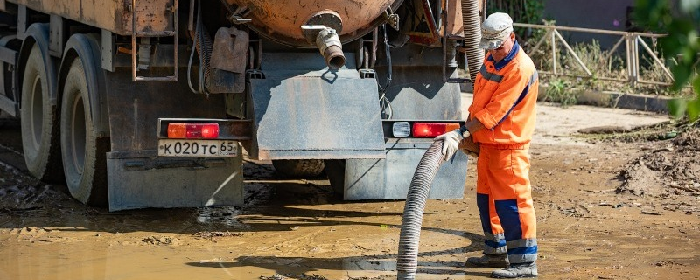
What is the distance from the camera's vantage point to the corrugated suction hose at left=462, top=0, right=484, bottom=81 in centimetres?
600

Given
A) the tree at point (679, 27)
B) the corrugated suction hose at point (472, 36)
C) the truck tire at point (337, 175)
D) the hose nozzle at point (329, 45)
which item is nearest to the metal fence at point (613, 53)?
the truck tire at point (337, 175)

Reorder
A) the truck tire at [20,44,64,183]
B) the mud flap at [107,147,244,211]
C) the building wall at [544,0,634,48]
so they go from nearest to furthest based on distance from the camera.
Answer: the mud flap at [107,147,244,211]
the truck tire at [20,44,64,183]
the building wall at [544,0,634,48]

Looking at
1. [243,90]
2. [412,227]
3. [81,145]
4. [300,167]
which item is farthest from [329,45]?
[300,167]

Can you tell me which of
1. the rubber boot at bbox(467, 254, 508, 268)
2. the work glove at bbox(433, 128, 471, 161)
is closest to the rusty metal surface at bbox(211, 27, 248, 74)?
the work glove at bbox(433, 128, 471, 161)

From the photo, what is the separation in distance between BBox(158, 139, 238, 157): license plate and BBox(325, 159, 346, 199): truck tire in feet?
3.88

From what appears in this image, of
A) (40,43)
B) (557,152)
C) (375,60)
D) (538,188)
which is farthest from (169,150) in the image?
(557,152)

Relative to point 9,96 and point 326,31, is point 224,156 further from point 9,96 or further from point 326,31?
point 9,96

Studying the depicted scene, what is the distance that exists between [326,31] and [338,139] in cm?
67

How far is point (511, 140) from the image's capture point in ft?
16.7

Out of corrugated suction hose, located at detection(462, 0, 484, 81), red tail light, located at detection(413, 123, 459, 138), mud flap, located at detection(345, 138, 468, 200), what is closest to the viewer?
corrugated suction hose, located at detection(462, 0, 484, 81)

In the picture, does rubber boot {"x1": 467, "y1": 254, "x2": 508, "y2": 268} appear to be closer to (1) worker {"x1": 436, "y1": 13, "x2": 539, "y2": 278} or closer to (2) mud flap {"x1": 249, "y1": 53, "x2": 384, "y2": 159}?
(1) worker {"x1": 436, "y1": 13, "x2": 539, "y2": 278}

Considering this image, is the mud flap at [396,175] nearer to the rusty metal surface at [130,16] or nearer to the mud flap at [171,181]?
the mud flap at [171,181]

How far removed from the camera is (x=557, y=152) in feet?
31.4

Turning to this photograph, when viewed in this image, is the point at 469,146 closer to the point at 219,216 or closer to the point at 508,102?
the point at 508,102
